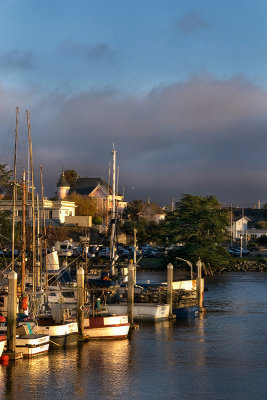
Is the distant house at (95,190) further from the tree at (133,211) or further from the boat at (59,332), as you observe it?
the boat at (59,332)

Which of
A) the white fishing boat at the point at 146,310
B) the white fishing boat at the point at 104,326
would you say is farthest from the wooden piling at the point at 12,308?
the white fishing boat at the point at 146,310

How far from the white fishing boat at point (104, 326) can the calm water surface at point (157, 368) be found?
23.8 inches

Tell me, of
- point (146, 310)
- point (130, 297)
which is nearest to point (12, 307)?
point (130, 297)

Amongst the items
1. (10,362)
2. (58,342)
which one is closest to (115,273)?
(58,342)

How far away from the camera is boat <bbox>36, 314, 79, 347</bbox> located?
44875mm

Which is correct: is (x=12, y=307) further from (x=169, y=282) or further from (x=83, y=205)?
(x=83, y=205)

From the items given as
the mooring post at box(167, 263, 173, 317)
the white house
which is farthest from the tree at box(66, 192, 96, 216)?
the mooring post at box(167, 263, 173, 317)

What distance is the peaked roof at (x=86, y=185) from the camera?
188375mm

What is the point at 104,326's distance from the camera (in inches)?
1864

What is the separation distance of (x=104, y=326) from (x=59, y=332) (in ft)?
11.5

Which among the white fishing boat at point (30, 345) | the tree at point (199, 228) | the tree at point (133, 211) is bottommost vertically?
the white fishing boat at point (30, 345)

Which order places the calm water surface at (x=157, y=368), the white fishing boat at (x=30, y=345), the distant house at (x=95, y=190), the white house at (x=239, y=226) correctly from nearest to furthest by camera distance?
the calm water surface at (x=157, y=368) → the white fishing boat at (x=30, y=345) → the distant house at (x=95, y=190) → the white house at (x=239, y=226)

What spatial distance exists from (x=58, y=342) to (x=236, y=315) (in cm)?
2565

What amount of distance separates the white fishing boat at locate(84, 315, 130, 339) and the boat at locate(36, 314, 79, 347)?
56.3 inches
